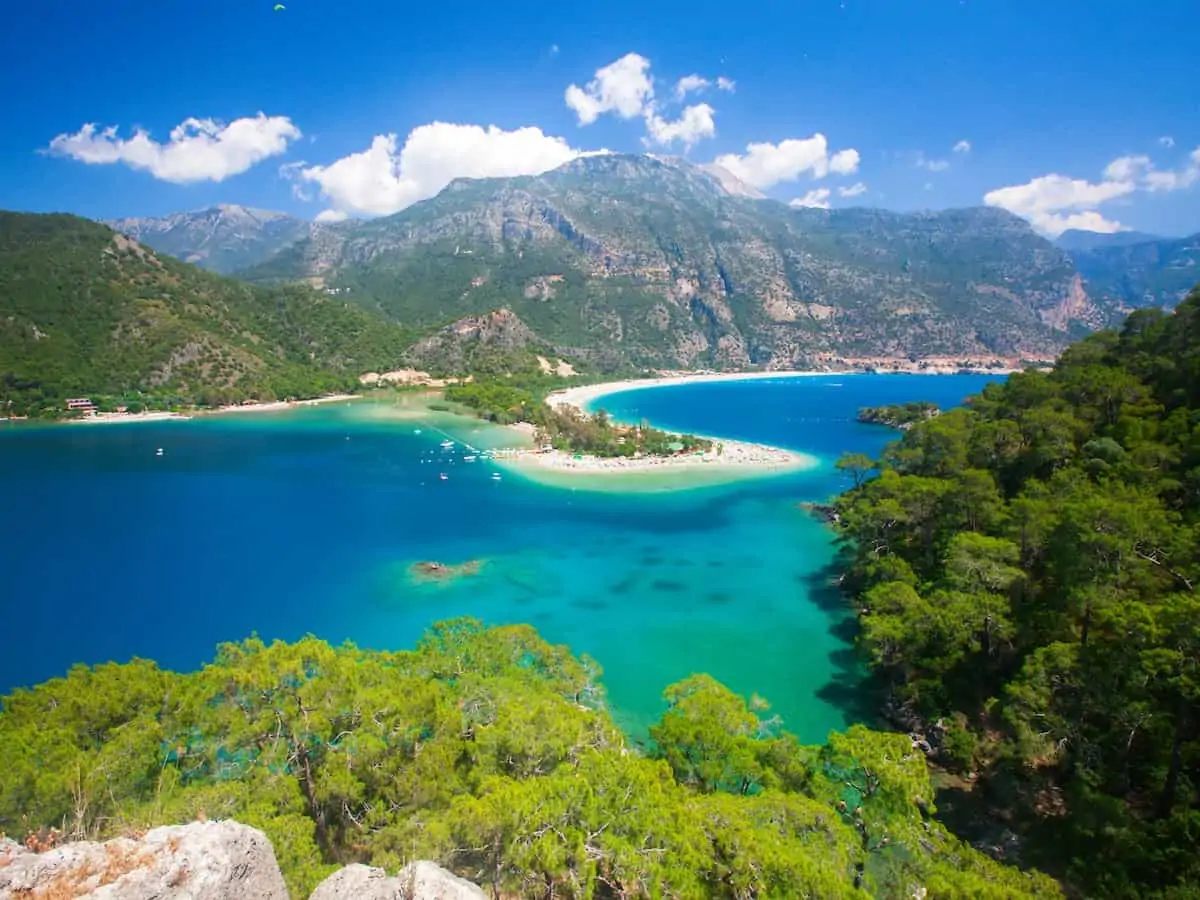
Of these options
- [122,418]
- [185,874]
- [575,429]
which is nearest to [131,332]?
[122,418]

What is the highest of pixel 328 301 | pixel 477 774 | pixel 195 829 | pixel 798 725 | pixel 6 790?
pixel 328 301

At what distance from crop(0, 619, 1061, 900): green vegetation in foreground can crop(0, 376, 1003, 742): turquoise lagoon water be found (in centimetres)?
963

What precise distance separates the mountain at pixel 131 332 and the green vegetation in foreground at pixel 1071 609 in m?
139

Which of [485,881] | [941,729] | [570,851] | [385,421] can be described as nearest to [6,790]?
[485,881]

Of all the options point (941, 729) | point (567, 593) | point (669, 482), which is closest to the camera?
point (941, 729)

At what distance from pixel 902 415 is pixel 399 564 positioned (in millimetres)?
105087

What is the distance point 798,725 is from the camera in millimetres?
27016

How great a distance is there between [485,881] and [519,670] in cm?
1051

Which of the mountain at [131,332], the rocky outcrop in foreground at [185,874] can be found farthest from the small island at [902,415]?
the mountain at [131,332]

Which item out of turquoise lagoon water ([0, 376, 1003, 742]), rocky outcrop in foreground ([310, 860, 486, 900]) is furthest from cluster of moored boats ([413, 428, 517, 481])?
rocky outcrop in foreground ([310, 860, 486, 900])

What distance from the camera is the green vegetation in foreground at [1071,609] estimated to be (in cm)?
1750

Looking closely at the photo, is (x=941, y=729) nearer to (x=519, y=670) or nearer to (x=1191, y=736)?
(x=1191, y=736)

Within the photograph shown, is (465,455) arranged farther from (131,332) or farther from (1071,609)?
(131,332)

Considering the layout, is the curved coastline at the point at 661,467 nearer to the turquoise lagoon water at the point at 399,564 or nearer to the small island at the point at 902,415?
the turquoise lagoon water at the point at 399,564
